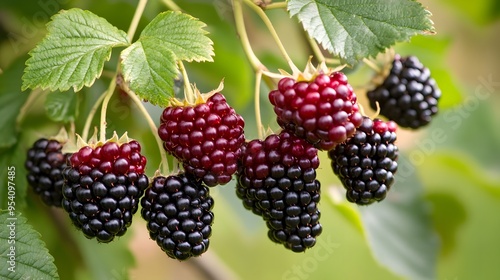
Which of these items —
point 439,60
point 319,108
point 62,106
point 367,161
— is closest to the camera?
point 319,108

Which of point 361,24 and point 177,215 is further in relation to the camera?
point 361,24

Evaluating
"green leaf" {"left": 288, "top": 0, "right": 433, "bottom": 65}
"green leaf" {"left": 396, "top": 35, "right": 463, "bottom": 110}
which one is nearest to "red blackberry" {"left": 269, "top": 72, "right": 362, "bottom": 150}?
"green leaf" {"left": 288, "top": 0, "right": 433, "bottom": 65}

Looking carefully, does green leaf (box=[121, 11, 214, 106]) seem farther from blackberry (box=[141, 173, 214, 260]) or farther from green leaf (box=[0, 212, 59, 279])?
green leaf (box=[0, 212, 59, 279])

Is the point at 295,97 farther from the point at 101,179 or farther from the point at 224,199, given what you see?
the point at 224,199

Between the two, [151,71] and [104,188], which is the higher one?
[151,71]

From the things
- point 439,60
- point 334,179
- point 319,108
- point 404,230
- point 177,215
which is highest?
point 319,108

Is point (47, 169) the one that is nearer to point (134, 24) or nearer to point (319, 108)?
point (134, 24)

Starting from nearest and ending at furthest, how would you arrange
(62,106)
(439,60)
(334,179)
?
(62,106) < (439,60) < (334,179)

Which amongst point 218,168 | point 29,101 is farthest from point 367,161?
point 29,101
